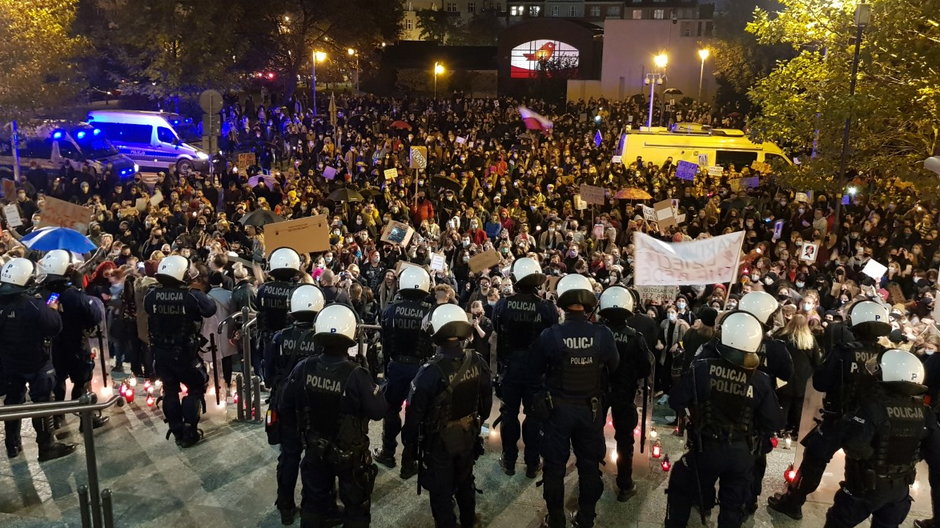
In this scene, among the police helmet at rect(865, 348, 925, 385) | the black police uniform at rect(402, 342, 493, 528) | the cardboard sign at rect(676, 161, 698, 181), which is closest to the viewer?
the police helmet at rect(865, 348, 925, 385)

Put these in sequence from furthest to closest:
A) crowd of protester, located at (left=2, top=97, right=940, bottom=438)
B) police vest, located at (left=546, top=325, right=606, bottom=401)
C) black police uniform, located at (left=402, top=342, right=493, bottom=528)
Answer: crowd of protester, located at (left=2, top=97, right=940, bottom=438), police vest, located at (left=546, top=325, right=606, bottom=401), black police uniform, located at (left=402, top=342, right=493, bottom=528)

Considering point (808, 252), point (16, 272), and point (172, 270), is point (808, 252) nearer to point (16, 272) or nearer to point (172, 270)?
point (172, 270)

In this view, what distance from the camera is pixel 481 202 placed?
56.5 feet

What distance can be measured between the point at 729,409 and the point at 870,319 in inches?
73.4

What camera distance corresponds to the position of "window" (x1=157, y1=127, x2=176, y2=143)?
25219 millimetres

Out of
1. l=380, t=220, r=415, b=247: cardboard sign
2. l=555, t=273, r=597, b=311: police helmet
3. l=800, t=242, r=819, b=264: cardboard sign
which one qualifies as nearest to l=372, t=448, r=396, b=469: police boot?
l=555, t=273, r=597, b=311: police helmet

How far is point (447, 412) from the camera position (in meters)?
5.45

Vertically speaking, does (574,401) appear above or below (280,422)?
above

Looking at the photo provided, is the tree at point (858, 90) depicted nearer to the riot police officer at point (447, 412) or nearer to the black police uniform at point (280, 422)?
the riot police officer at point (447, 412)

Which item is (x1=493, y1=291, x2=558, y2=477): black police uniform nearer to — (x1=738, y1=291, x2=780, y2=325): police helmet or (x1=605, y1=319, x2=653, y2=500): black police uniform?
(x1=605, y1=319, x2=653, y2=500): black police uniform

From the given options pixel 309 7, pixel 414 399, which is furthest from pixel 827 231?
pixel 309 7

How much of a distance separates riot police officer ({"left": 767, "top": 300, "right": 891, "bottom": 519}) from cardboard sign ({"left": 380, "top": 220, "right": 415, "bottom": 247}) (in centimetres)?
785

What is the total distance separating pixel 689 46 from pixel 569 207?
31.3 metres

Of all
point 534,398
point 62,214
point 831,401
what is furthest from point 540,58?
point 534,398
